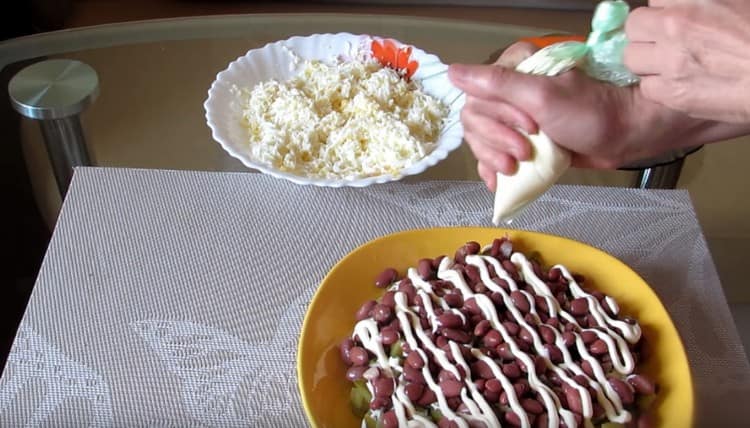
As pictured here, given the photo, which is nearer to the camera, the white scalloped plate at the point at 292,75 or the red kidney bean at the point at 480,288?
the red kidney bean at the point at 480,288

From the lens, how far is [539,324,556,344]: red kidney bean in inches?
24.2

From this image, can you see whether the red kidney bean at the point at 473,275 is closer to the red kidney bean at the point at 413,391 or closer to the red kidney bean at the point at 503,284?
the red kidney bean at the point at 503,284

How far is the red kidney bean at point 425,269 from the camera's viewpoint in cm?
68

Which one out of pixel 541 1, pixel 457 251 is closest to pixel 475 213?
pixel 457 251

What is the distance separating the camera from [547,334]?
616 millimetres

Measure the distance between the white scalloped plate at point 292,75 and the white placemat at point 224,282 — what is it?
0.05 meters

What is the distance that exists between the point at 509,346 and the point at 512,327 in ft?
0.06

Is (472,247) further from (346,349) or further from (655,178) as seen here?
(655,178)

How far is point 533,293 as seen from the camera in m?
0.66

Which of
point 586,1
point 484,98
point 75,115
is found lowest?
point 586,1

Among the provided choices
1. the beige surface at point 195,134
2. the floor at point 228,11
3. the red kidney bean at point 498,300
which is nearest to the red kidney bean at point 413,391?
the red kidney bean at point 498,300

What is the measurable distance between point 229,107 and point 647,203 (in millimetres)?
524

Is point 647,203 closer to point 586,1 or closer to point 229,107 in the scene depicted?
point 229,107

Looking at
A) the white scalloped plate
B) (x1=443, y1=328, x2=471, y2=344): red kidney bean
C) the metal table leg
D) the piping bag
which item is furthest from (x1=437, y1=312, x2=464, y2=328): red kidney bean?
the metal table leg
